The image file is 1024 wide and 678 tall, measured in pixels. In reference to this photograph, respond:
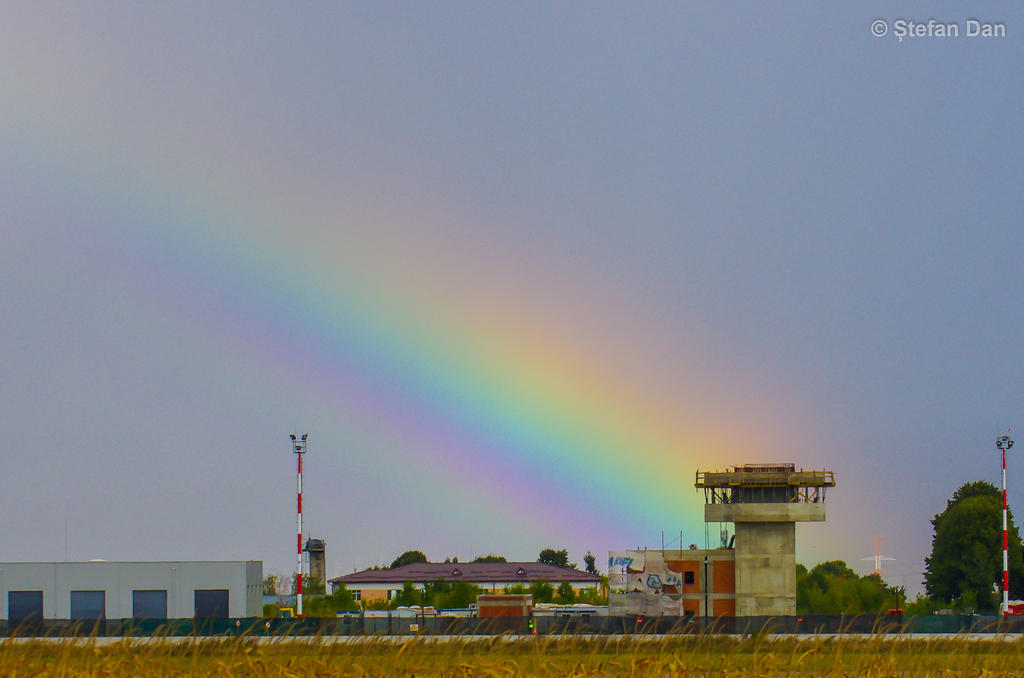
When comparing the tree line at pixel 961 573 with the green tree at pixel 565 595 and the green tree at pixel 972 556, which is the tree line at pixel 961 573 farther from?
the green tree at pixel 565 595

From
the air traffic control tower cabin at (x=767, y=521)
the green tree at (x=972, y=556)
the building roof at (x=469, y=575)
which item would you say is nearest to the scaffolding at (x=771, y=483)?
the air traffic control tower cabin at (x=767, y=521)

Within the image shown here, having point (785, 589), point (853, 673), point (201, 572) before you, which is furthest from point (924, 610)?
point (853, 673)

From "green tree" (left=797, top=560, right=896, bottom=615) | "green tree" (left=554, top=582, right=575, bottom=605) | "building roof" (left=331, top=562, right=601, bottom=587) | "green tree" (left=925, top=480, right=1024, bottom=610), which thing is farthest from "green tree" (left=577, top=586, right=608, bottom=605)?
"green tree" (left=925, top=480, right=1024, bottom=610)

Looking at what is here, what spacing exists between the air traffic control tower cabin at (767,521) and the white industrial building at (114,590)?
138 feet

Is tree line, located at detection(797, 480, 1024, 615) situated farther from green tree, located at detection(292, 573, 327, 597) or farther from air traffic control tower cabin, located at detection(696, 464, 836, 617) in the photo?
green tree, located at detection(292, 573, 327, 597)

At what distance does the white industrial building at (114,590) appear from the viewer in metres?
65.8

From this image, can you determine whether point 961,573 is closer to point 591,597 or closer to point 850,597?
point 850,597

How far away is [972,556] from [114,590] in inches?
3607

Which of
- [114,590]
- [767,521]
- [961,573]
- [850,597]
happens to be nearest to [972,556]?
[961,573]

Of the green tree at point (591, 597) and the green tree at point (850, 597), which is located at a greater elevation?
the green tree at point (850, 597)

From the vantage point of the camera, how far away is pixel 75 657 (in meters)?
A: 15.6

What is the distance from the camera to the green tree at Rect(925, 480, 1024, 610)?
11662cm

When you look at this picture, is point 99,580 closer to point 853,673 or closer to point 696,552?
point 696,552

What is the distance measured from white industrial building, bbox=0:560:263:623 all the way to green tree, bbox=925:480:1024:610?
81069 mm
